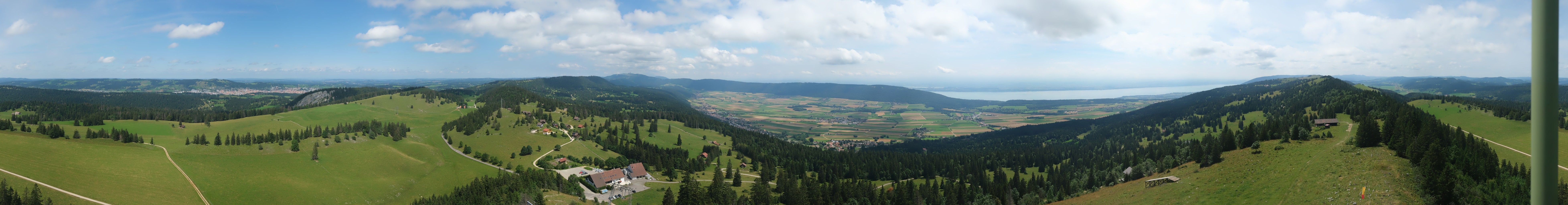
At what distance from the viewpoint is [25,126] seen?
205ft

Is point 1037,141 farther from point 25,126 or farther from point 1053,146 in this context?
point 25,126

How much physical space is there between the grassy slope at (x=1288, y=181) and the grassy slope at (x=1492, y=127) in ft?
16.8

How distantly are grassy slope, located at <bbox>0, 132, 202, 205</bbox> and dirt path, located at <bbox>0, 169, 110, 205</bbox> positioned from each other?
0.23m

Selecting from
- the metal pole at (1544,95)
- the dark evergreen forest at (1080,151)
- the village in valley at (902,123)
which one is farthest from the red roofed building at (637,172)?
the metal pole at (1544,95)

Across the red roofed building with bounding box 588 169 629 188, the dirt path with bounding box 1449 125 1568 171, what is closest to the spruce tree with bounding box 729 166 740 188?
the red roofed building with bounding box 588 169 629 188

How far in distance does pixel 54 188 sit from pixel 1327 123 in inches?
4310

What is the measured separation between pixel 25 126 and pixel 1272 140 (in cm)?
12328

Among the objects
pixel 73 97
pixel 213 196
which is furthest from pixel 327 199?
pixel 73 97

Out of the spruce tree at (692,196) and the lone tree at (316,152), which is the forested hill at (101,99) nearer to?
the lone tree at (316,152)

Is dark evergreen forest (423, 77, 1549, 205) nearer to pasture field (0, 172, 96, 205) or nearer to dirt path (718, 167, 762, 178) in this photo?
dirt path (718, 167, 762, 178)

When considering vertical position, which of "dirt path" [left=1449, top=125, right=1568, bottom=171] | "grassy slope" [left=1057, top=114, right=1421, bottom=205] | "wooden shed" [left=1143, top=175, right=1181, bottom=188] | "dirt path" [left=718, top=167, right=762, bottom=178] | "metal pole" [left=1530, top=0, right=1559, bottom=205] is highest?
"metal pole" [left=1530, top=0, right=1559, bottom=205]

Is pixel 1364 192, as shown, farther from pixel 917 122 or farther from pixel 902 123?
pixel 917 122

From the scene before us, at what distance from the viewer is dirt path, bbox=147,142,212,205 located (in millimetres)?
48250

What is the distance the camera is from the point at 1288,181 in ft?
104
